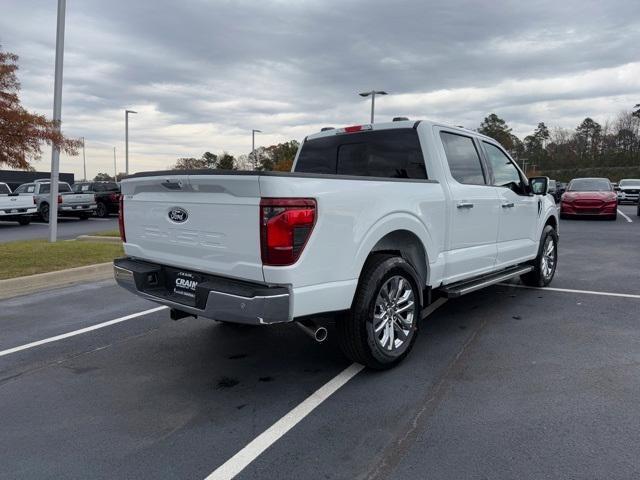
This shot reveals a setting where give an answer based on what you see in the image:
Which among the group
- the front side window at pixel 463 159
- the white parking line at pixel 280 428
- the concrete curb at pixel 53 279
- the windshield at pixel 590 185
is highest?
the windshield at pixel 590 185

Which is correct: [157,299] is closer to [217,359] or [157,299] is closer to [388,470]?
[217,359]

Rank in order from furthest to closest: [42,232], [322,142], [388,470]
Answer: [42,232], [322,142], [388,470]

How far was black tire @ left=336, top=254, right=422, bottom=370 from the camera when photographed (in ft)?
12.3

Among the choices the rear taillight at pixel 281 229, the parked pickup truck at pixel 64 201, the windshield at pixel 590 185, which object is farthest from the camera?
the parked pickup truck at pixel 64 201

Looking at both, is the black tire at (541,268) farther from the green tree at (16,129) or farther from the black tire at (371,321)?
the green tree at (16,129)

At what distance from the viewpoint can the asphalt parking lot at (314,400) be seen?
2.80 metres

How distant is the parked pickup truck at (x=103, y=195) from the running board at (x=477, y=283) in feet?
65.7

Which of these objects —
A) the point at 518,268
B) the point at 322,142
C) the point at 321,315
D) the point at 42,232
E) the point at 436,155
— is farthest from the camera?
the point at 42,232

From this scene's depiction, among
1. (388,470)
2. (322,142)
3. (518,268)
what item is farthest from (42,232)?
(388,470)

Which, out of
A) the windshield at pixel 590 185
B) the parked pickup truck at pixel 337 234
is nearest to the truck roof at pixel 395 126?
the parked pickup truck at pixel 337 234

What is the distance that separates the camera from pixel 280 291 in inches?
128

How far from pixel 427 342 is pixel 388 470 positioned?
Answer: 2.18 meters

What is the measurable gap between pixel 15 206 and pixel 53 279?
14185mm

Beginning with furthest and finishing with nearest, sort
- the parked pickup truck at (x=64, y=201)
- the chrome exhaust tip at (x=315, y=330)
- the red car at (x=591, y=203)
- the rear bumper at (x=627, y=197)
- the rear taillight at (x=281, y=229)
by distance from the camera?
the rear bumper at (x=627, y=197) < the parked pickup truck at (x=64, y=201) < the red car at (x=591, y=203) < the chrome exhaust tip at (x=315, y=330) < the rear taillight at (x=281, y=229)
